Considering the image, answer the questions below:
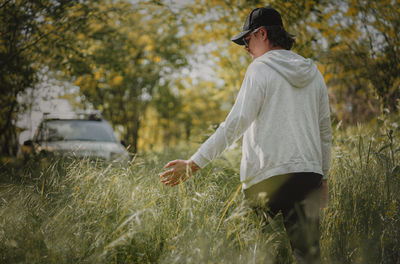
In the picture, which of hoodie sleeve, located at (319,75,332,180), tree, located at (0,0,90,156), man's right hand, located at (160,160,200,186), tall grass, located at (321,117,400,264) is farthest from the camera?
tree, located at (0,0,90,156)

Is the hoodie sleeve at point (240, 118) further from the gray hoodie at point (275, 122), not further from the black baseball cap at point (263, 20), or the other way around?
the black baseball cap at point (263, 20)

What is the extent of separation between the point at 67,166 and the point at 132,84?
Result: 7.98m

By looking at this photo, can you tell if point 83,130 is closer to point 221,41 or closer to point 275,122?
point 221,41

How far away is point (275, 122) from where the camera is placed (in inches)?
68.9

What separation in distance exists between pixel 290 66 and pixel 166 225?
1.33 meters

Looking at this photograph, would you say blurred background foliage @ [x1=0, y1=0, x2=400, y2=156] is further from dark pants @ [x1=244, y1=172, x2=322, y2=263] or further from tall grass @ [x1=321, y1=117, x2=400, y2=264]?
dark pants @ [x1=244, y1=172, x2=322, y2=263]

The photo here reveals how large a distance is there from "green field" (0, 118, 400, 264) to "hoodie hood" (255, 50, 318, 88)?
737mm

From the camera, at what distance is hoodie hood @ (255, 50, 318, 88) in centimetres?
175

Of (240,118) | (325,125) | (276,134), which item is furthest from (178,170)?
(325,125)

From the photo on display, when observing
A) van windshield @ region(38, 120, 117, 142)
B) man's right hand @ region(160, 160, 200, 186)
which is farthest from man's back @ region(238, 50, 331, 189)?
van windshield @ region(38, 120, 117, 142)

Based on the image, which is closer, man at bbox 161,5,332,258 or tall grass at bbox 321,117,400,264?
man at bbox 161,5,332,258

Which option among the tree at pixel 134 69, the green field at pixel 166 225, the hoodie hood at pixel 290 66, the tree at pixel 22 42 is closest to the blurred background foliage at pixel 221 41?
the tree at pixel 22 42

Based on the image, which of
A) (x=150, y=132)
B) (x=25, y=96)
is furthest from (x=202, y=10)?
(x=150, y=132)

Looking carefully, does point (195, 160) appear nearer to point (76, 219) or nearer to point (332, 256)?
point (76, 219)
